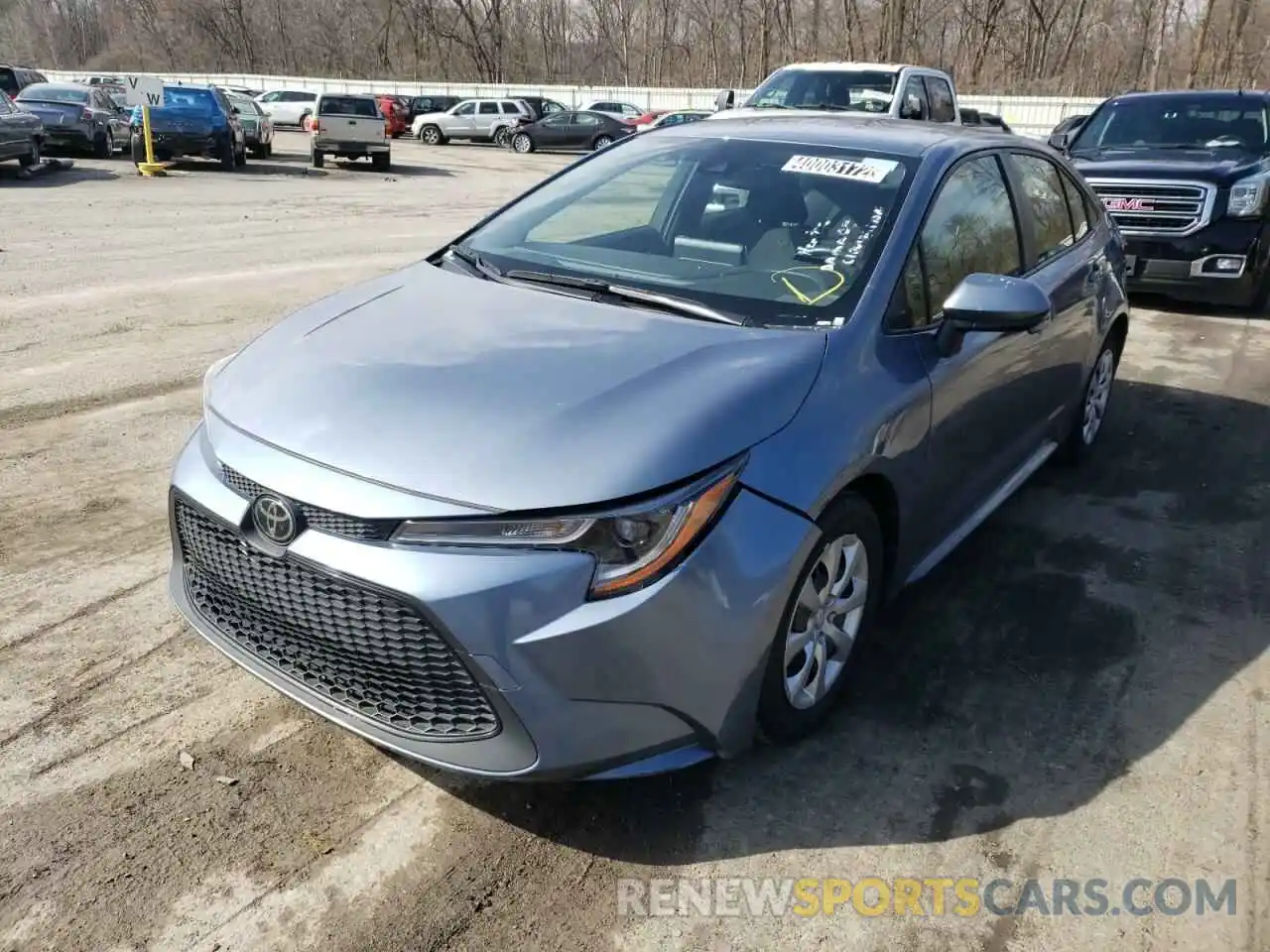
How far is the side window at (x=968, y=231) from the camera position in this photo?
3.53 m

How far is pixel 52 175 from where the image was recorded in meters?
18.0

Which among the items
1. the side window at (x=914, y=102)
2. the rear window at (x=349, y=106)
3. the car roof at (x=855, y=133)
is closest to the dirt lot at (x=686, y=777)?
the car roof at (x=855, y=133)

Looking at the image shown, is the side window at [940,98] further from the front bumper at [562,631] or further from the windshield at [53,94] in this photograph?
the windshield at [53,94]

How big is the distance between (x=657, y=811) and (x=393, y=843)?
70 cm

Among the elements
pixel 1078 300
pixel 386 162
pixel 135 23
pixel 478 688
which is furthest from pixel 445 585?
pixel 135 23

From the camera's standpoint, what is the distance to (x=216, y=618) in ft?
9.40

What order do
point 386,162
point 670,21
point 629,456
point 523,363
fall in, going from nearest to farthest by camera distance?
point 629,456 → point 523,363 → point 386,162 → point 670,21

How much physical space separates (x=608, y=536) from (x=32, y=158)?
18.8m

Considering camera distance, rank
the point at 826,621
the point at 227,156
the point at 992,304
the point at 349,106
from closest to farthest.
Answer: the point at 826,621, the point at 992,304, the point at 227,156, the point at 349,106

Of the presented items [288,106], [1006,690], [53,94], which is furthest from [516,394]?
[288,106]

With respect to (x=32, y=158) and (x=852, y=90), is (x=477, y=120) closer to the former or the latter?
(x=32, y=158)

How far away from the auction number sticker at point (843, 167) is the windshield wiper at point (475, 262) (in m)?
1.12

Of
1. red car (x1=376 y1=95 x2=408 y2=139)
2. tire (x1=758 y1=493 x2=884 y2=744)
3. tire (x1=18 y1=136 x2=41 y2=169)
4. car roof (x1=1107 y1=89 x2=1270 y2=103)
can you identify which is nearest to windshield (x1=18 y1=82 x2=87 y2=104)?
tire (x1=18 y1=136 x2=41 y2=169)

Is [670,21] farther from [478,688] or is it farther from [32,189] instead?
[478,688]
